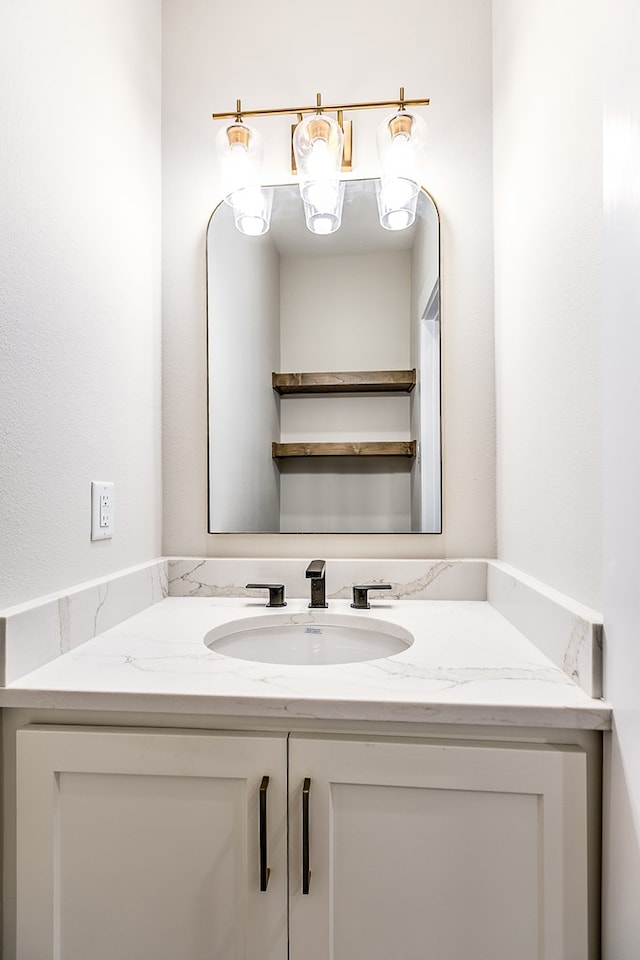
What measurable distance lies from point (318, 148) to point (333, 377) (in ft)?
1.77

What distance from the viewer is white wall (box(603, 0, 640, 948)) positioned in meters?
0.66

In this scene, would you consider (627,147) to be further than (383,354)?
No

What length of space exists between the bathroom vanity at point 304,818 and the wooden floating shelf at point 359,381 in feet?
2.58

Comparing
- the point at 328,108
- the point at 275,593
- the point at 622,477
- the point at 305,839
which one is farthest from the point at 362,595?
the point at 328,108

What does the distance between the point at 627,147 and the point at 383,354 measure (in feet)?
2.56

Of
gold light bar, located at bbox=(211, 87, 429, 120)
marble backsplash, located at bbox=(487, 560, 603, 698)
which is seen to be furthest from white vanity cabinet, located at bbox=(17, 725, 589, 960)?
gold light bar, located at bbox=(211, 87, 429, 120)

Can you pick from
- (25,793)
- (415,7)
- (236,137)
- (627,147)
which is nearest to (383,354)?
(236,137)

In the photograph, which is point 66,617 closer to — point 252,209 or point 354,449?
point 354,449

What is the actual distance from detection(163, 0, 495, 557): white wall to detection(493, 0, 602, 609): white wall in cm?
6

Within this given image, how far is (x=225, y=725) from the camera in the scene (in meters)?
0.81

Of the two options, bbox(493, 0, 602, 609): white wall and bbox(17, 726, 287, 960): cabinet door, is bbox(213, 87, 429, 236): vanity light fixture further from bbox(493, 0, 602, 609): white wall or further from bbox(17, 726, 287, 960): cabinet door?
bbox(17, 726, 287, 960): cabinet door

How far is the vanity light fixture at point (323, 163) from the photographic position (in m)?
1.33

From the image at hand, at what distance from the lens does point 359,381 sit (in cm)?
142

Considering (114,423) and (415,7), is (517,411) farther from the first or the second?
(415,7)
